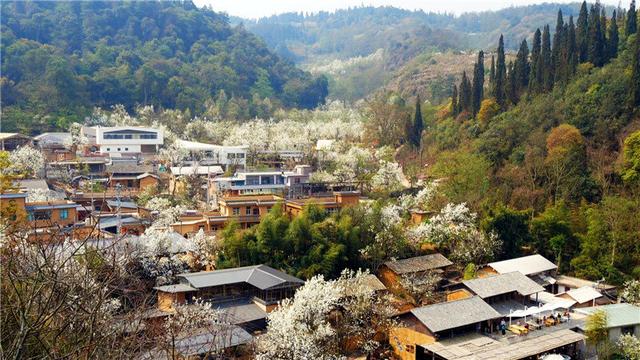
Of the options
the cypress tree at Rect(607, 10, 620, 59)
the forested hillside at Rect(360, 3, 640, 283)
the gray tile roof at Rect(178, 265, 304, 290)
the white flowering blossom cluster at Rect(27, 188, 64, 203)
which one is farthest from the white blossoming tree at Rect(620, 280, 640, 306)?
the white flowering blossom cluster at Rect(27, 188, 64, 203)

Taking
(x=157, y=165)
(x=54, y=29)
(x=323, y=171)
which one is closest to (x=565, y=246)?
(x=323, y=171)

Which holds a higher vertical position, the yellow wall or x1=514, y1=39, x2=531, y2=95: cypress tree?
x1=514, y1=39, x2=531, y2=95: cypress tree

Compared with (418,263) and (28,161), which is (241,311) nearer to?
(418,263)

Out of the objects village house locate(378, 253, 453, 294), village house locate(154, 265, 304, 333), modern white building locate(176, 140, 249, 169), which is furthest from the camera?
modern white building locate(176, 140, 249, 169)

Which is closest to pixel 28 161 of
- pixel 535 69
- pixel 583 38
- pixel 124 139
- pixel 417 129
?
pixel 124 139

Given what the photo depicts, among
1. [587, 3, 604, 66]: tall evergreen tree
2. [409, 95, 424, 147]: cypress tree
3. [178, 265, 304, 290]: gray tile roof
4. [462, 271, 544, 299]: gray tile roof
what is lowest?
[462, 271, 544, 299]: gray tile roof

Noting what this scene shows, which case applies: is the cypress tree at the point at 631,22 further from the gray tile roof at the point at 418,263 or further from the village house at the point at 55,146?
the village house at the point at 55,146

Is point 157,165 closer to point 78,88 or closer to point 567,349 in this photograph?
point 78,88

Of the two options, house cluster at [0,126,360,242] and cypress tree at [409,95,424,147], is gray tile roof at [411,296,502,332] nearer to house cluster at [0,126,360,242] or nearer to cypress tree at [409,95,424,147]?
house cluster at [0,126,360,242]
